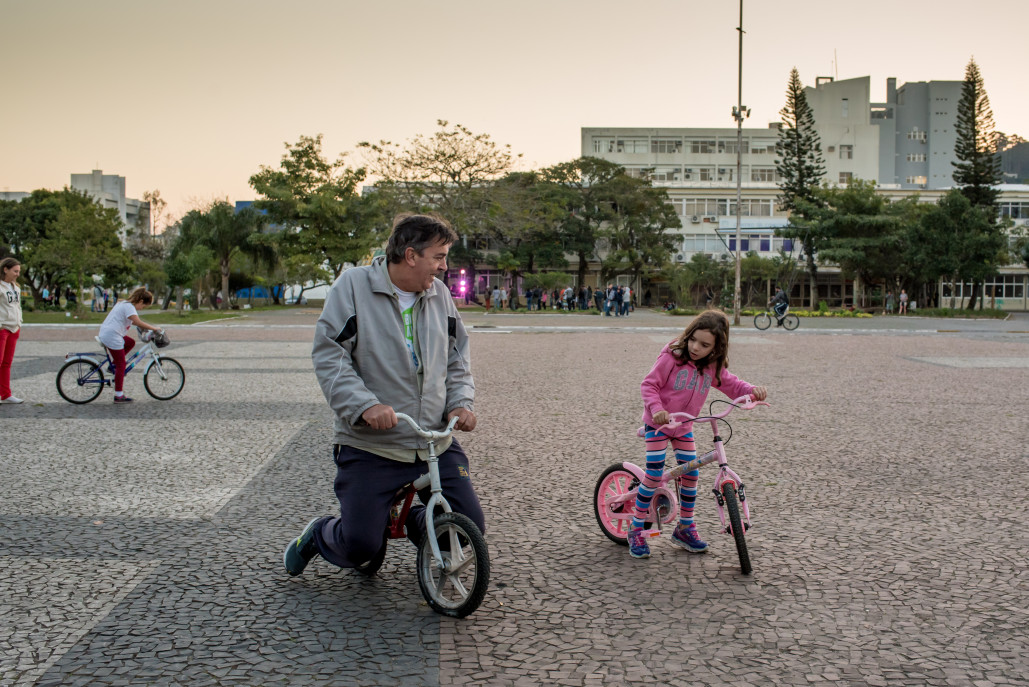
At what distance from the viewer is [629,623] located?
3.79 m

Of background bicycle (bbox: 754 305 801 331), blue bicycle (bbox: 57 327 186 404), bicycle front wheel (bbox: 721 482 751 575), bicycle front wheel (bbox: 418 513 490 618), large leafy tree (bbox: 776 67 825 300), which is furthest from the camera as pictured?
large leafy tree (bbox: 776 67 825 300)

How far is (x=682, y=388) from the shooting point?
15.1 ft

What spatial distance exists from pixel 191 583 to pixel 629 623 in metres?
1.96

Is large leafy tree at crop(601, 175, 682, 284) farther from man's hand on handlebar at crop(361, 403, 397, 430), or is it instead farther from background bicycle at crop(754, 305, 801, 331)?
man's hand on handlebar at crop(361, 403, 397, 430)

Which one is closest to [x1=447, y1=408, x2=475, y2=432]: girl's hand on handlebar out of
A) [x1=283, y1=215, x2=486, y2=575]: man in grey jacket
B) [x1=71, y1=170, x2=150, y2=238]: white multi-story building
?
[x1=283, y1=215, x2=486, y2=575]: man in grey jacket

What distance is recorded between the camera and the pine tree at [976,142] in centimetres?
5909

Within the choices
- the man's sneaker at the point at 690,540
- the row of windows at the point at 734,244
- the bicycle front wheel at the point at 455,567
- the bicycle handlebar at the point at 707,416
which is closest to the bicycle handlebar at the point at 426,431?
the bicycle front wheel at the point at 455,567

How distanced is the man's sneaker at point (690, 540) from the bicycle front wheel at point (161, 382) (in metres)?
7.63

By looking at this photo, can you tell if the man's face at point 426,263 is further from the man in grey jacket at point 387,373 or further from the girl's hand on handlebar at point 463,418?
the girl's hand on handlebar at point 463,418

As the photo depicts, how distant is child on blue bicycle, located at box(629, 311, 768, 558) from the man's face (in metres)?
1.34

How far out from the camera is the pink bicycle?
4359 mm

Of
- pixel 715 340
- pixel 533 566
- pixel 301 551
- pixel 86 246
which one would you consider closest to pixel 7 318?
pixel 301 551

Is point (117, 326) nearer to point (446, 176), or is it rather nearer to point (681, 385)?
point (681, 385)

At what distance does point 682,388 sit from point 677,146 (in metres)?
85.5
